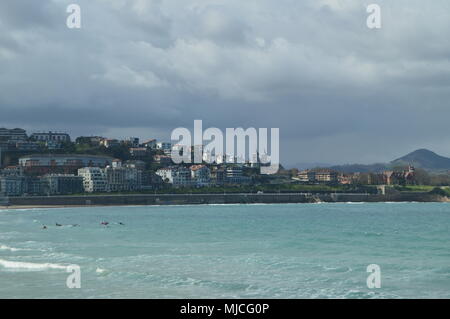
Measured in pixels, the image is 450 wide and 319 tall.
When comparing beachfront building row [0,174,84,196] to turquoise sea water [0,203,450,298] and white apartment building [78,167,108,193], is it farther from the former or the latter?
turquoise sea water [0,203,450,298]

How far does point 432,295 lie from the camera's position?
23.3 m

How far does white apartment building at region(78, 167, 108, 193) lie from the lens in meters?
152

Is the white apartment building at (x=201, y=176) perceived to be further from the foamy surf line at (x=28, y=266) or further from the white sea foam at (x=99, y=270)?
the white sea foam at (x=99, y=270)

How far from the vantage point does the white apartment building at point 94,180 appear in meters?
152

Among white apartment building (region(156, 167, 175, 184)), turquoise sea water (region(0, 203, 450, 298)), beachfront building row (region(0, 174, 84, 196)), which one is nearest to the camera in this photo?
turquoise sea water (region(0, 203, 450, 298))

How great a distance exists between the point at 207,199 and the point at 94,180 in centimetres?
2811

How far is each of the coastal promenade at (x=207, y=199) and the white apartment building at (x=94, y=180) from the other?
15.9 meters

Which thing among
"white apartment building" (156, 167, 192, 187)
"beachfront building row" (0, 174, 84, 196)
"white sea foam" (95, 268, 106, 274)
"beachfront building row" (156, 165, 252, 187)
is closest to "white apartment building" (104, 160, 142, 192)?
"beachfront building row" (0, 174, 84, 196)

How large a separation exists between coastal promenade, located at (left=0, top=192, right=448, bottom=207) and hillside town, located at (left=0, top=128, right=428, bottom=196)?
12.8 m

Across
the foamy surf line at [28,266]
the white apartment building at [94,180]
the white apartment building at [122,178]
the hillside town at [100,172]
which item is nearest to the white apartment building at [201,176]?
the hillside town at [100,172]

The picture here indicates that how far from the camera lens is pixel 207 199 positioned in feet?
482

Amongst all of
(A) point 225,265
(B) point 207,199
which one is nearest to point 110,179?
(B) point 207,199
